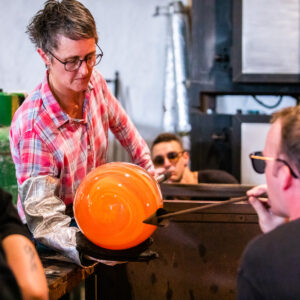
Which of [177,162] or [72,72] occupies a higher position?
[72,72]

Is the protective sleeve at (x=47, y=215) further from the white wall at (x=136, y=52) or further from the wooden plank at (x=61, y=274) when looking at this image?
the white wall at (x=136, y=52)

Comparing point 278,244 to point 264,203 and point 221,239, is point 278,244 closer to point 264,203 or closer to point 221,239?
point 264,203

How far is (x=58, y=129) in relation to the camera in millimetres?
1715

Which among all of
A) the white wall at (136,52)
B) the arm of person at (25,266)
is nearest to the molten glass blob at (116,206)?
the arm of person at (25,266)

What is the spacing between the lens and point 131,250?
1473 mm

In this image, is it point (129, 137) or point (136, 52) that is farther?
point (136, 52)

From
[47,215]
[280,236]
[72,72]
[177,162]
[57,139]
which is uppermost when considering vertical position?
[72,72]

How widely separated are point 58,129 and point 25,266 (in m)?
0.66

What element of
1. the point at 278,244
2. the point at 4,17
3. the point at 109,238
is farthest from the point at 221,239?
the point at 4,17

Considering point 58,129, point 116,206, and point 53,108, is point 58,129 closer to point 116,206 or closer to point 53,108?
point 53,108

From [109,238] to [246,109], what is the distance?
271 cm

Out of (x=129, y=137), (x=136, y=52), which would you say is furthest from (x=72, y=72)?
(x=136, y=52)

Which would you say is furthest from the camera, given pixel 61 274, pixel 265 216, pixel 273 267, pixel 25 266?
pixel 61 274

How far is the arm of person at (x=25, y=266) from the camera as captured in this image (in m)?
1.13
